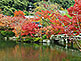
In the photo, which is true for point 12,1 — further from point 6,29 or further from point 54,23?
point 54,23

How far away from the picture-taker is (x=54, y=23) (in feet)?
41.1

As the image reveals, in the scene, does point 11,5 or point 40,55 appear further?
point 11,5

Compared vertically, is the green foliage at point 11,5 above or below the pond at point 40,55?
above

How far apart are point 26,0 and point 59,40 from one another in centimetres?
1433

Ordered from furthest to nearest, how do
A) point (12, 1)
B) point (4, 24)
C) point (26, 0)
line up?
point (26, 0)
point (12, 1)
point (4, 24)

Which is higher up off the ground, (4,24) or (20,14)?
(20,14)

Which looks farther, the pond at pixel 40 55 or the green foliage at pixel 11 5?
the green foliage at pixel 11 5

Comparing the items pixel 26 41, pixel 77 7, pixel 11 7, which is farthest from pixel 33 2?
pixel 77 7

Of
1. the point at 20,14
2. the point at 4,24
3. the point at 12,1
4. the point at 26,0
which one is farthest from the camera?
the point at 26,0

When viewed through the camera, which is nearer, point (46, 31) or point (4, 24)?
point (46, 31)

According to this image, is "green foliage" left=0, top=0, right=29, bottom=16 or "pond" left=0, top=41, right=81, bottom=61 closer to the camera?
"pond" left=0, top=41, right=81, bottom=61

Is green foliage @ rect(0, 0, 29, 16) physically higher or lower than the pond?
higher

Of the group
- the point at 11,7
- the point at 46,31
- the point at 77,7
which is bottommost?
the point at 46,31

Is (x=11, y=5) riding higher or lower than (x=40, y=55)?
higher
